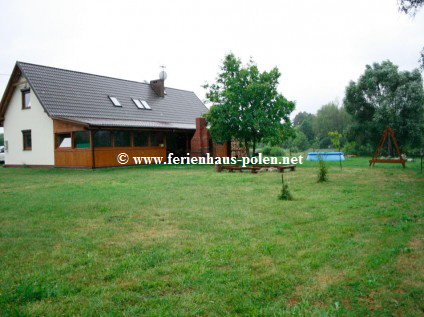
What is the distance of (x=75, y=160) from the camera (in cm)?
1978

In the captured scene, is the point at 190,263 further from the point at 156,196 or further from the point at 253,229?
the point at 156,196

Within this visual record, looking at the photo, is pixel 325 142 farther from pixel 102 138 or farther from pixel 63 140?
pixel 63 140

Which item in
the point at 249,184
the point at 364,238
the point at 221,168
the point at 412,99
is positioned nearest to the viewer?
the point at 364,238

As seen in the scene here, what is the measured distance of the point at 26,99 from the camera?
22578mm

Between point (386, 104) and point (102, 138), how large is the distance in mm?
22103

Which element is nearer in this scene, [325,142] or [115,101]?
[115,101]

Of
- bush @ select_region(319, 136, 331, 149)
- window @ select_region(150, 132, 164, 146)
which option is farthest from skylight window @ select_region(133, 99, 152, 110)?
bush @ select_region(319, 136, 331, 149)

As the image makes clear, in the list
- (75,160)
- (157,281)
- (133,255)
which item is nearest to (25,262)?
(133,255)

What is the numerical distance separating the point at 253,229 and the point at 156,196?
4.01 metres

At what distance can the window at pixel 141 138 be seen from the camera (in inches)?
857

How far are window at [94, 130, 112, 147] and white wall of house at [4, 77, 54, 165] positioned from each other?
321 centimetres

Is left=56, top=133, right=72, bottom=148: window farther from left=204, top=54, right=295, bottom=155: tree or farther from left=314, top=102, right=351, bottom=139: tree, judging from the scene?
left=314, top=102, right=351, bottom=139: tree

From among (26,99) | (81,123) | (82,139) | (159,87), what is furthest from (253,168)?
(159,87)

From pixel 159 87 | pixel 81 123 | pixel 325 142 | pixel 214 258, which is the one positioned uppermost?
pixel 159 87
